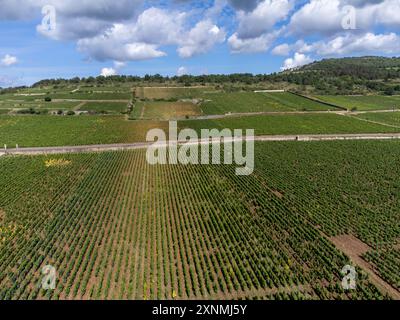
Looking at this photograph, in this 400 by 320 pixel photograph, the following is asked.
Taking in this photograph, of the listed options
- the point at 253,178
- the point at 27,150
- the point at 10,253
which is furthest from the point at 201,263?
the point at 27,150

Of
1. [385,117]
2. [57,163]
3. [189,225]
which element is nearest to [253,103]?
[385,117]

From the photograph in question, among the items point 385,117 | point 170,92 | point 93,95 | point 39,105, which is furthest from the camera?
point 170,92

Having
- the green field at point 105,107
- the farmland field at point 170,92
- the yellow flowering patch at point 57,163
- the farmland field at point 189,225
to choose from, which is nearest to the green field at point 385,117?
the farmland field at point 189,225

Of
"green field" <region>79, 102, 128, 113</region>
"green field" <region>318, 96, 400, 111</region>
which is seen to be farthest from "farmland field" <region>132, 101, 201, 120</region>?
"green field" <region>318, 96, 400, 111</region>

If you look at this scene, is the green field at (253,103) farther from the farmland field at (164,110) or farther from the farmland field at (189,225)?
the farmland field at (189,225)

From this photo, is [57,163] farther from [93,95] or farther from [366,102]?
[366,102]

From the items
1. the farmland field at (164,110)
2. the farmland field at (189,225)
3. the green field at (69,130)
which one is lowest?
the farmland field at (189,225)
